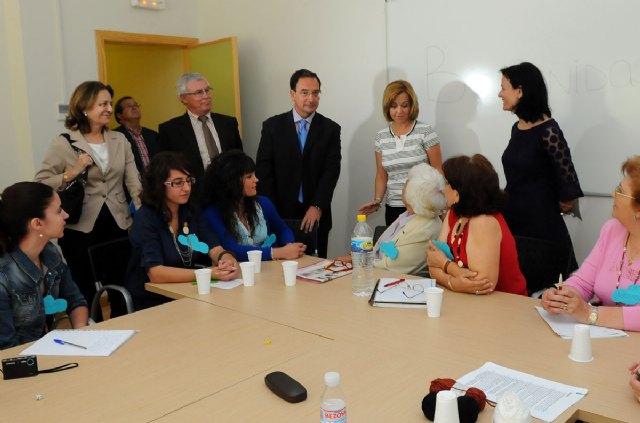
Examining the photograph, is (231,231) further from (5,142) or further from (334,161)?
(5,142)

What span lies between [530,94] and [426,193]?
95 cm

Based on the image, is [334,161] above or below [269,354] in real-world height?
above

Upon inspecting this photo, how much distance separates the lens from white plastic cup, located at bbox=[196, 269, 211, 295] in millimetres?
2508

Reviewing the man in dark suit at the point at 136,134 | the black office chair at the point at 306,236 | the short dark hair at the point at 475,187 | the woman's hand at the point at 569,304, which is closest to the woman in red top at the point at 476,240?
the short dark hair at the point at 475,187

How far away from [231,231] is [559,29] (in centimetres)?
240

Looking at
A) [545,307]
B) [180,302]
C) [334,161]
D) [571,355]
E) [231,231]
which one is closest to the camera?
[571,355]

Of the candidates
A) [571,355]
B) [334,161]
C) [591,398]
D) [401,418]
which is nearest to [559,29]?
[334,161]

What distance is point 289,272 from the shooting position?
261 centimetres

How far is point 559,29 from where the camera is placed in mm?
3676

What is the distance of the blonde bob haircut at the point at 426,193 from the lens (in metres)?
2.82

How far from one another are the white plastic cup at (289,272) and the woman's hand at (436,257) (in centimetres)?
60

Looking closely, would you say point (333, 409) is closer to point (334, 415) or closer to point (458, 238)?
point (334, 415)

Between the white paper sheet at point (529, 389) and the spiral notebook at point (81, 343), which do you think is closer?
the white paper sheet at point (529, 389)

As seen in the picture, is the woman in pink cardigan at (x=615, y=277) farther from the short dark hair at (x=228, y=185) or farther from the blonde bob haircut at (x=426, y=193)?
the short dark hair at (x=228, y=185)
